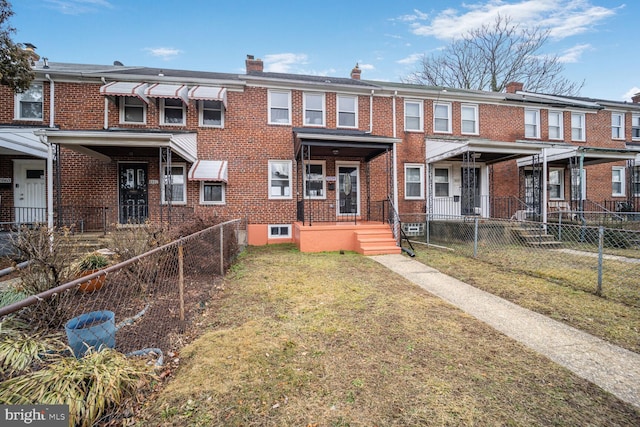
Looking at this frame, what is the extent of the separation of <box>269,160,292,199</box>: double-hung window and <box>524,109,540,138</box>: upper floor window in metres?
12.5

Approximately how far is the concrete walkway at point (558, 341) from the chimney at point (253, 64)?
41.8 feet

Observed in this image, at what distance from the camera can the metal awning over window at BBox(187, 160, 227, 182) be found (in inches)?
403

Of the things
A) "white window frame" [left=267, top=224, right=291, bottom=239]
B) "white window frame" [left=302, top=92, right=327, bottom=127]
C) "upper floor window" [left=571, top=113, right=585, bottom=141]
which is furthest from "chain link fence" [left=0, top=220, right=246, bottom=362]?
"upper floor window" [left=571, top=113, right=585, bottom=141]

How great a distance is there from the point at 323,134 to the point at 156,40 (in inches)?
453

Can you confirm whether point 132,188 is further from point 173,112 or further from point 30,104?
point 30,104

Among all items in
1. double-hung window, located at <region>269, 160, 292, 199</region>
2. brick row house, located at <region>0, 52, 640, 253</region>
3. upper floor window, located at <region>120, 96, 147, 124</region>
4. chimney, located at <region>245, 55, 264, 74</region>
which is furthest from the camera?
chimney, located at <region>245, 55, 264, 74</region>

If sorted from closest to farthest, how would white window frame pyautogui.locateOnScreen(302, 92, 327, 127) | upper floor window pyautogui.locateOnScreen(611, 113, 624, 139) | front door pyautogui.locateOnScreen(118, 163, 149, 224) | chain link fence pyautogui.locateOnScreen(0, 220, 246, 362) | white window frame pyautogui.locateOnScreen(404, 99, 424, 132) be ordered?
chain link fence pyautogui.locateOnScreen(0, 220, 246, 362) → front door pyautogui.locateOnScreen(118, 163, 149, 224) → white window frame pyautogui.locateOnScreen(302, 92, 327, 127) → white window frame pyautogui.locateOnScreen(404, 99, 424, 132) → upper floor window pyautogui.locateOnScreen(611, 113, 624, 139)

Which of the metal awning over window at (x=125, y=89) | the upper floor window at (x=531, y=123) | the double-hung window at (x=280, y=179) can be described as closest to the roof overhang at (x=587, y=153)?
the upper floor window at (x=531, y=123)

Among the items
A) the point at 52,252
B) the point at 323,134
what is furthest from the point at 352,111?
the point at 52,252

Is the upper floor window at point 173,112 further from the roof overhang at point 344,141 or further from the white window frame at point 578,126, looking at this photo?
the white window frame at point 578,126

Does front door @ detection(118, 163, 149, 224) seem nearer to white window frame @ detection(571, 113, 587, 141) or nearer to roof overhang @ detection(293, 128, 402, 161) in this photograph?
roof overhang @ detection(293, 128, 402, 161)

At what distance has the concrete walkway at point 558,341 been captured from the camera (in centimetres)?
262

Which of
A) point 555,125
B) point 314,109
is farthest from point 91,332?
point 555,125

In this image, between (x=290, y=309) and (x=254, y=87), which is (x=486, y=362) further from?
(x=254, y=87)
